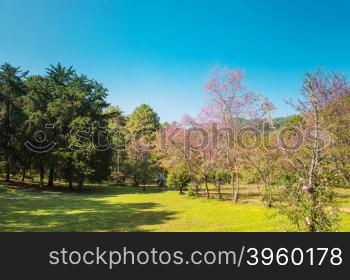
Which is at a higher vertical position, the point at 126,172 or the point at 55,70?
the point at 55,70

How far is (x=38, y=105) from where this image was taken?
45438 millimetres

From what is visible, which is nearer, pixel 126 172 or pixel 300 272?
pixel 300 272

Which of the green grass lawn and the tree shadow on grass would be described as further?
the tree shadow on grass

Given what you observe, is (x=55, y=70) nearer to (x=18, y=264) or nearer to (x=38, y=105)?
(x=38, y=105)

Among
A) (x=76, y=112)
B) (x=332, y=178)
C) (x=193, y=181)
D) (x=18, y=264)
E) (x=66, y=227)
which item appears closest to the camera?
(x=18, y=264)

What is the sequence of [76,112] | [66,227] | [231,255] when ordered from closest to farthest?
[231,255] < [66,227] < [76,112]

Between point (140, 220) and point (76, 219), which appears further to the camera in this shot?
point (76, 219)

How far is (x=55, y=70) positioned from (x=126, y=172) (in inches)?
780

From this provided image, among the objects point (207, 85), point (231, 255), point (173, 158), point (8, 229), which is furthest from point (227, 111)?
point (231, 255)

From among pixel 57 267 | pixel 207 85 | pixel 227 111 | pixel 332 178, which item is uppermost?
pixel 207 85

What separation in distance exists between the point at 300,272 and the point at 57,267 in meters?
5.23

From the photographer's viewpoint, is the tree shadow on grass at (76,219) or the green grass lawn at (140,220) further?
the tree shadow on grass at (76,219)

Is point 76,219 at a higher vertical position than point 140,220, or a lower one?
lower

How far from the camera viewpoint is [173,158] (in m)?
34.9
